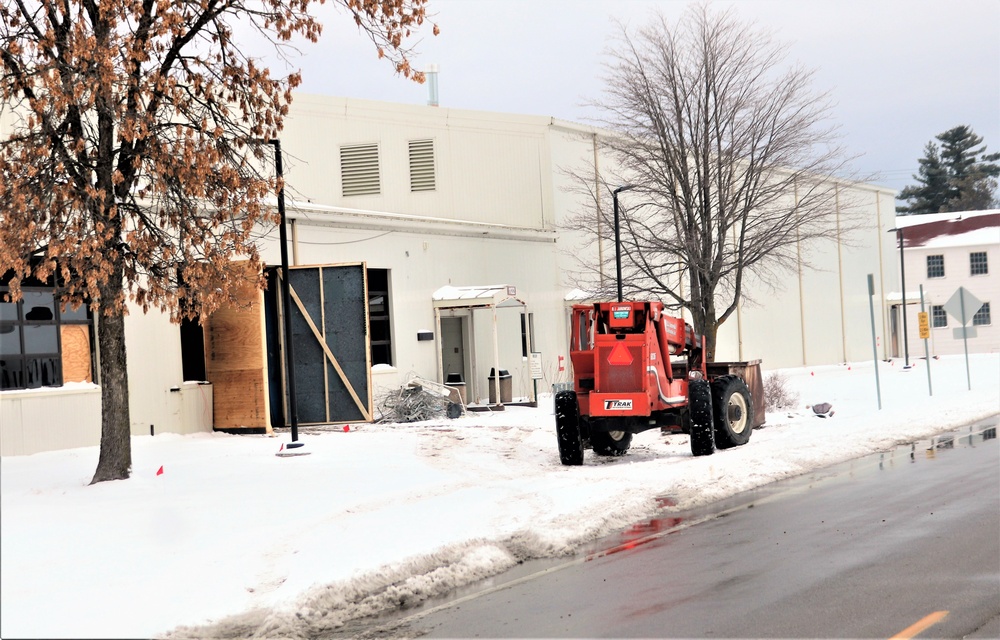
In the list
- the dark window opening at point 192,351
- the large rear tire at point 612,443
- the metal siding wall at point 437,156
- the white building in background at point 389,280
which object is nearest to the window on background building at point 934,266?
the white building in background at point 389,280

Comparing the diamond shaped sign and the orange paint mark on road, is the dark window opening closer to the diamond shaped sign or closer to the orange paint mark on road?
the orange paint mark on road

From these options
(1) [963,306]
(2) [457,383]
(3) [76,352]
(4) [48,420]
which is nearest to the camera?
(4) [48,420]

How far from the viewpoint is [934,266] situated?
63.7 metres

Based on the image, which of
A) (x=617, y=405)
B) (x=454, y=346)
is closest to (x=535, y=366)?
(x=454, y=346)

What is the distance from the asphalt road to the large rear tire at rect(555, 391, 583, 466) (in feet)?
14.8

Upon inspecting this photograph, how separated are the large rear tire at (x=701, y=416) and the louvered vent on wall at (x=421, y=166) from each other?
16.2 metres

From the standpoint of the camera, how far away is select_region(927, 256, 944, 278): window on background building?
208 feet

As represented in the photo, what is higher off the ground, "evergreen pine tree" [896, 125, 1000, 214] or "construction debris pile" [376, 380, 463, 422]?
"evergreen pine tree" [896, 125, 1000, 214]

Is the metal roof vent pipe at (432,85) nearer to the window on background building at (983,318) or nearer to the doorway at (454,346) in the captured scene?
the doorway at (454,346)

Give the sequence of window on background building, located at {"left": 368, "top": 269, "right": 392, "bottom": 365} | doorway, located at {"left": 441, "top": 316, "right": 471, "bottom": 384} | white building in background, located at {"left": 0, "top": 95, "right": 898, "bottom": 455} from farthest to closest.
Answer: doorway, located at {"left": 441, "top": 316, "right": 471, "bottom": 384} → window on background building, located at {"left": 368, "top": 269, "right": 392, "bottom": 365} → white building in background, located at {"left": 0, "top": 95, "right": 898, "bottom": 455}

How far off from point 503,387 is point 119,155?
677 inches

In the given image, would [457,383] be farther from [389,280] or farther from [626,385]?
[626,385]

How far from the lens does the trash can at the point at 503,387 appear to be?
29047 millimetres

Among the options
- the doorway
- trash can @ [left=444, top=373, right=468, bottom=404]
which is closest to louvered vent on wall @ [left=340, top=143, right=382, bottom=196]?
the doorway
